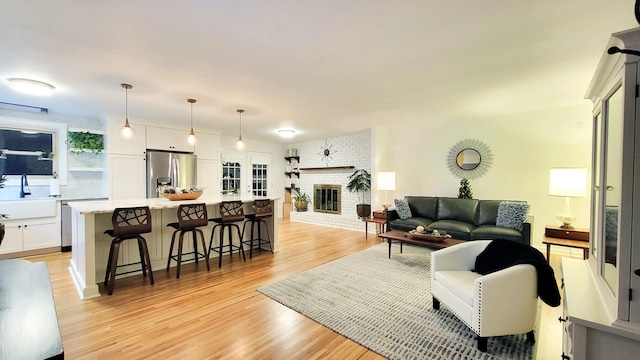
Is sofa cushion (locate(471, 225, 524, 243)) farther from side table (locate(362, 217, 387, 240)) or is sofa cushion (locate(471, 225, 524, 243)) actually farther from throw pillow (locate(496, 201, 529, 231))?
side table (locate(362, 217, 387, 240))

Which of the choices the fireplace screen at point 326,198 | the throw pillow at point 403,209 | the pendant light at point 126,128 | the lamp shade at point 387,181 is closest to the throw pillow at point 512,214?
the throw pillow at point 403,209

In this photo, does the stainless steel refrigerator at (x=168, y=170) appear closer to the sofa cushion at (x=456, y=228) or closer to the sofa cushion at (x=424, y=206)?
the sofa cushion at (x=424, y=206)

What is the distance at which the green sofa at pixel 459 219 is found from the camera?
13.2ft

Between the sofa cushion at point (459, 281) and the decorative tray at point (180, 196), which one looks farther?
the decorative tray at point (180, 196)

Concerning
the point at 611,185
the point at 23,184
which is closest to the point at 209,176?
the point at 23,184

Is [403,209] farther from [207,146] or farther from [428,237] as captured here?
[207,146]

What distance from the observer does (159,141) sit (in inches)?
214

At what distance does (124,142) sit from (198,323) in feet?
13.7

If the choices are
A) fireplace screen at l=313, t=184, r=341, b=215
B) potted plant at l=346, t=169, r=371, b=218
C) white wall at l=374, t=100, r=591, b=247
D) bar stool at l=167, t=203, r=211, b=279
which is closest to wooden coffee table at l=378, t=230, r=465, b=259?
white wall at l=374, t=100, r=591, b=247

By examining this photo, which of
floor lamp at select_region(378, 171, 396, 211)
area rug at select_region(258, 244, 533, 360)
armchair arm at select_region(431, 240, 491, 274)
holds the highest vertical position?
floor lamp at select_region(378, 171, 396, 211)

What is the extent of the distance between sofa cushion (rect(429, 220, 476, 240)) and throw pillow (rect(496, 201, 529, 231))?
434mm

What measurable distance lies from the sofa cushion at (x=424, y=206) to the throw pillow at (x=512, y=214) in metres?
1.10

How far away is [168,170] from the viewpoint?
217 inches

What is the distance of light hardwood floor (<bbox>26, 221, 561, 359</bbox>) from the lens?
196 cm
